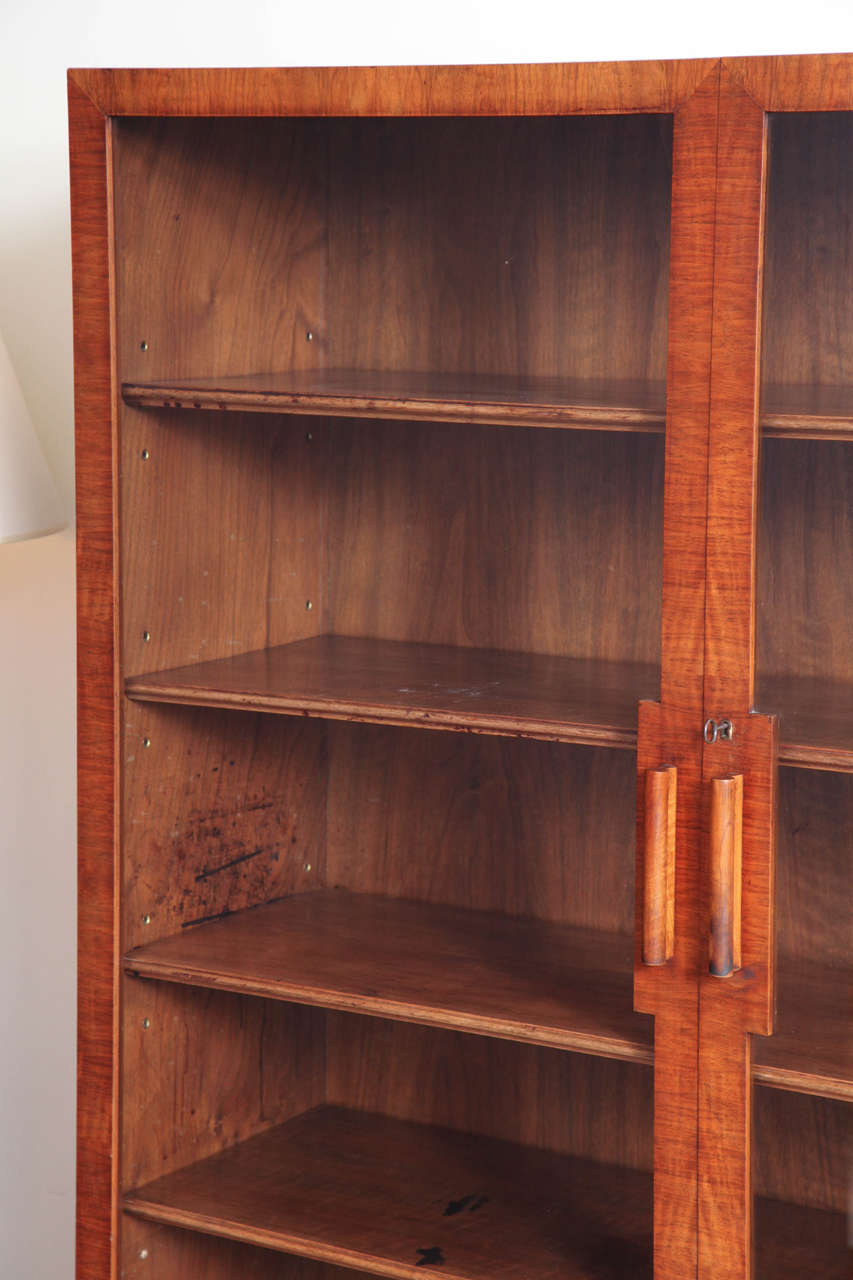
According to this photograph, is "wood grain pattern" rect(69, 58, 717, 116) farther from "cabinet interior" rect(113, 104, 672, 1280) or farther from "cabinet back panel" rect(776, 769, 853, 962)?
"cabinet back panel" rect(776, 769, 853, 962)

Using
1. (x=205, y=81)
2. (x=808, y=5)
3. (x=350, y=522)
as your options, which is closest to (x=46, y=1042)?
(x=350, y=522)

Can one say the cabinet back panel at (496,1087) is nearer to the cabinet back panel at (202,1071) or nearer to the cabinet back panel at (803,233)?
the cabinet back panel at (202,1071)

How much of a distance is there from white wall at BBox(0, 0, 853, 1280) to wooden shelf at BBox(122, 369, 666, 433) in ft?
1.75

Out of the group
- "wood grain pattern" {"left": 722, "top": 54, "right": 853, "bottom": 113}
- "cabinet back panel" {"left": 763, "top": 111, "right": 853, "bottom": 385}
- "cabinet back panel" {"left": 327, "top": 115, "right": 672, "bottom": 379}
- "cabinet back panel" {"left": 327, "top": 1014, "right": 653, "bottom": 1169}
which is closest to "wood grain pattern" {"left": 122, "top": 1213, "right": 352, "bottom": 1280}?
"cabinet back panel" {"left": 327, "top": 1014, "right": 653, "bottom": 1169}

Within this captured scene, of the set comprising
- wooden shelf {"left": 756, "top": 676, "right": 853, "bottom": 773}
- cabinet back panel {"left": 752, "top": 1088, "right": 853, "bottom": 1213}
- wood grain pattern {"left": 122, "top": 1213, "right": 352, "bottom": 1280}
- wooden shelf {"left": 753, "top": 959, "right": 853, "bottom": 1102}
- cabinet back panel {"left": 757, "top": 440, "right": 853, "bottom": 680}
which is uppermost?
cabinet back panel {"left": 757, "top": 440, "right": 853, "bottom": 680}

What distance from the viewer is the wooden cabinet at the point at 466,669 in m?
1.85

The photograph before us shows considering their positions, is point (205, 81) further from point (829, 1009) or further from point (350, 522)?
point (829, 1009)

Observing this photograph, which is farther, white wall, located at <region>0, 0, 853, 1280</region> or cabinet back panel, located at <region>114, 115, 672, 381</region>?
white wall, located at <region>0, 0, 853, 1280</region>

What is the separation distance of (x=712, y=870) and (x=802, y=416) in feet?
1.66

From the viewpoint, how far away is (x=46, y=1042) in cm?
295

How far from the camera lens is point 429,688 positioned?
2.13 metres

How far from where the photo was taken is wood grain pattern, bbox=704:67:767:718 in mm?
1771

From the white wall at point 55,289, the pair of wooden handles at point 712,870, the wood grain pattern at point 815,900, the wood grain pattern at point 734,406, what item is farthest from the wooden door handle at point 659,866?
the white wall at point 55,289

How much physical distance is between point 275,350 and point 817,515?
805 mm
